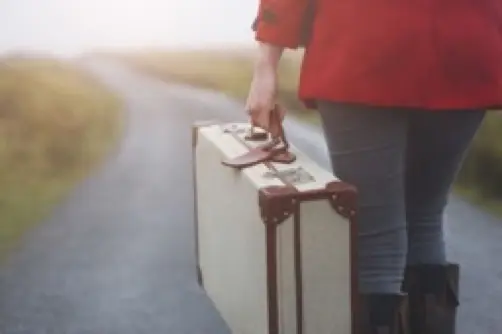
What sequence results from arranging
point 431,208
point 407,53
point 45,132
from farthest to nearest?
point 45,132 → point 431,208 → point 407,53

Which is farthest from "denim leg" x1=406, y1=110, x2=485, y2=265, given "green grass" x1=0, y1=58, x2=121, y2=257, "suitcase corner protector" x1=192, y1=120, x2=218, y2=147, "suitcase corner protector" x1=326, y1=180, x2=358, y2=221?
"green grass" x1=0, y1=58, x2=121, y2=257

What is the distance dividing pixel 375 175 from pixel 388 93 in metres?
0.12

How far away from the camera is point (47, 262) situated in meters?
1.62

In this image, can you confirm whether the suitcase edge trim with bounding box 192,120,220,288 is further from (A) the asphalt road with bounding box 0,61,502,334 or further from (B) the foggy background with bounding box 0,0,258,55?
(B) the foggy background with bounding box 0,0,258,55

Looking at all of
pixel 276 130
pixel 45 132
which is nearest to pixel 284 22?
pixel 276 130

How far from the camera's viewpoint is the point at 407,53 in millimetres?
1114

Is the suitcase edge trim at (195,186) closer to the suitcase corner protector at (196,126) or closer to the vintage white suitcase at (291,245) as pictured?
the suitcase corner protector at (196,126)

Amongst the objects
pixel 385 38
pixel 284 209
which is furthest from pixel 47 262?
pixel 385 38

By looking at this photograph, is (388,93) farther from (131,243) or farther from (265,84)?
(131,243)

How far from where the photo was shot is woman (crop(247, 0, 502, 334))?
3.67 ft

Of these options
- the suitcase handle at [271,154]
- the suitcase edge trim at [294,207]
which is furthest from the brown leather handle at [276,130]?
the suitcase edge trim at [294,207]

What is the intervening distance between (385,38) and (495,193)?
28.0 inches

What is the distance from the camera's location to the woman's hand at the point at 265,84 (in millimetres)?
1207

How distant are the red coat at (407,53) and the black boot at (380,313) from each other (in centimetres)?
28
